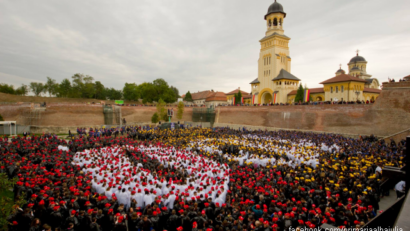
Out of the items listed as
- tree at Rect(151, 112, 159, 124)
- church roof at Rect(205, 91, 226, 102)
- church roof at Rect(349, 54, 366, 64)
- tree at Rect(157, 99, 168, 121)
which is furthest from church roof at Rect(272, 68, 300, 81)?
church roof at Rect(349, 54, 366, 64)

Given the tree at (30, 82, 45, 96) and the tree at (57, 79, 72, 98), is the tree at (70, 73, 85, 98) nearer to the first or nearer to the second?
the tree at (57, 79, 72, 98)

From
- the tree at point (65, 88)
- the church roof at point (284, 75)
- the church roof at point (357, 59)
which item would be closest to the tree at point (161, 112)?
the church roof at point (284, 75)

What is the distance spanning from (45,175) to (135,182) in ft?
14.7

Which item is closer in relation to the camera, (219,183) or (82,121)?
(219,183)

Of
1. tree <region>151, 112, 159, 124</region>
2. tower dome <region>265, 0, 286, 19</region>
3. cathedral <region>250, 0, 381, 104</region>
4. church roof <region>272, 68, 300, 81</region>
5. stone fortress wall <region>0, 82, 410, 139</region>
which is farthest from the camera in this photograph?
tower dome <region>265, 0, 286, 19</region>

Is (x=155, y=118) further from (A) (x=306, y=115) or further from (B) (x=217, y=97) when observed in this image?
(B) (x=217, y=97)

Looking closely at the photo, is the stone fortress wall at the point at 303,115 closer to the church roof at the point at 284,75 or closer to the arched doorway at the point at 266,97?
the arched doorway at the point at 266,97

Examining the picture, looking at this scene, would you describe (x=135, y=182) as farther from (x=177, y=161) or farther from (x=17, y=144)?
(x=17, y=144)

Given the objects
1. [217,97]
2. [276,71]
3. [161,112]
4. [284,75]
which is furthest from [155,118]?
[217,97]

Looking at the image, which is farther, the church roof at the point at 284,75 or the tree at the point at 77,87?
the tree at the point at 77,87

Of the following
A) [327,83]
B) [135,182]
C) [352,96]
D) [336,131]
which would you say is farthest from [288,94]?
[135,182]

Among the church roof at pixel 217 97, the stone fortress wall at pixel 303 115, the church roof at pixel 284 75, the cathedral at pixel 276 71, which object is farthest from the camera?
the church roof at pixel 217 97

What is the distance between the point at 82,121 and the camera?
1412 inches

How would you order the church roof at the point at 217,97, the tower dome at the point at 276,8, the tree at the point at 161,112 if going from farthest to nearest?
the church roof at the point at 217,97 → the tower dome at the point at 276,8 → the tree at the point at 161,112
